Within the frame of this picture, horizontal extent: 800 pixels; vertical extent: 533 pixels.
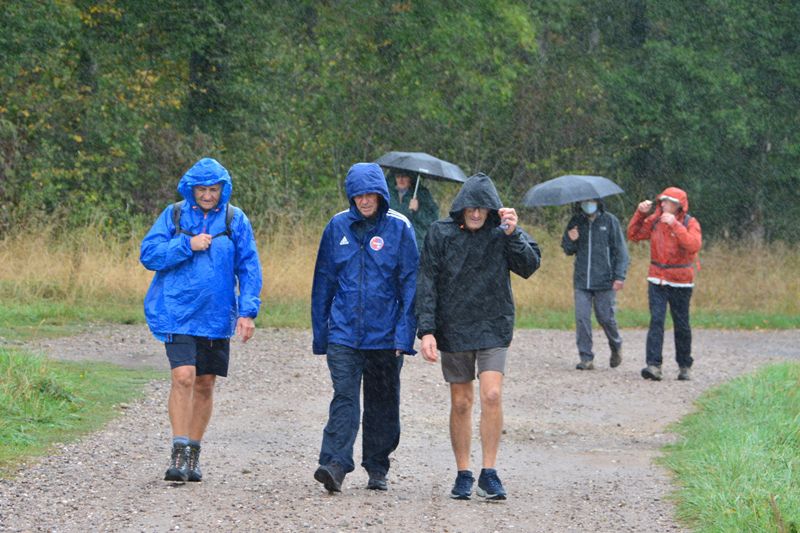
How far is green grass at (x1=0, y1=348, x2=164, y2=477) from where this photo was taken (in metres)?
8.95

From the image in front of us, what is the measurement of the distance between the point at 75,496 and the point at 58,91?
1913cm

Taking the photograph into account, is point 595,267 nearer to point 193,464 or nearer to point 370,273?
point 370,273

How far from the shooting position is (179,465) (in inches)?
307

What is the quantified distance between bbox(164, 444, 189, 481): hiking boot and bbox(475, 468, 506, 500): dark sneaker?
1.58 meters

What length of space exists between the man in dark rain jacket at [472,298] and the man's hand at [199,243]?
116 centimetres

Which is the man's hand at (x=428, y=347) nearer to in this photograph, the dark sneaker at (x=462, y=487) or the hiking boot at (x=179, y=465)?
the dark sneaker at (x=462, y=487)

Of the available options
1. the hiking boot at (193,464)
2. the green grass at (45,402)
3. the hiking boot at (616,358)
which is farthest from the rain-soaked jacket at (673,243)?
the hiking boot at (193,464)

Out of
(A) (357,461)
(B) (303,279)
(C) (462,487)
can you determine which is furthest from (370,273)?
(B) (303,279)

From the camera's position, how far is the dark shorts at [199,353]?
788 cm

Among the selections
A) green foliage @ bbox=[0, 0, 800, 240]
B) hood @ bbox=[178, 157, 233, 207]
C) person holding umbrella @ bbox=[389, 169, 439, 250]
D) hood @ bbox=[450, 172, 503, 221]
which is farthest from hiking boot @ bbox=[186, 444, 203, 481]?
green foliage @ bbox=[0, 0, 800, 240]

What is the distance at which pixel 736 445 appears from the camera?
29.2 ft

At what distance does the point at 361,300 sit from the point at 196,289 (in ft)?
2.93

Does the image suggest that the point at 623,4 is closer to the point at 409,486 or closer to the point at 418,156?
the point at 418,156

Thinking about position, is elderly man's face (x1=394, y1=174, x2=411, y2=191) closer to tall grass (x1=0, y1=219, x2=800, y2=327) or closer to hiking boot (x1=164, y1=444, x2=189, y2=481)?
tall grass (x1=0, y1=219, x2=800, y2=327)
